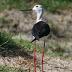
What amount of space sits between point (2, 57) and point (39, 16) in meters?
1.03

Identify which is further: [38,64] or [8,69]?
[38,64]

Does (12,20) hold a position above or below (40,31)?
below

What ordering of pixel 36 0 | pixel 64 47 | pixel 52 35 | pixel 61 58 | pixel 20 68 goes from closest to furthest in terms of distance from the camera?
pixel 20 68, pixel 61 58, pixel 64 47, pixel 52 35, pixel 36 0

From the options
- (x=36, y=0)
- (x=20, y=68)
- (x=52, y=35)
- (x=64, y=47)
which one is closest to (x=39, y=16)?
(x=20, y=68)

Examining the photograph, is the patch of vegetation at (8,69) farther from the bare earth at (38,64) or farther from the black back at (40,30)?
the black back at (40,30)

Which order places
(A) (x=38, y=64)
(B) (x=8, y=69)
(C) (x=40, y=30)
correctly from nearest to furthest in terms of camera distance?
(C) (x=40, y=30) < (B) (x=8, y=69) < (A) (x=38, y=64)

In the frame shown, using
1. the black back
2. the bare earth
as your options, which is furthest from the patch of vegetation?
the black back

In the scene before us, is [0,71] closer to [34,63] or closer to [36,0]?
[34,63]

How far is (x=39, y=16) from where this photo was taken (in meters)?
6.89

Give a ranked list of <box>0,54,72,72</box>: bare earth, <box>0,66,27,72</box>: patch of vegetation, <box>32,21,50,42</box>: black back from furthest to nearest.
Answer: <box>0,54,72,72</box>: bare earth, <box>0,66,27,72</box>: patch of vegetation, <box>32,21,50,42</box>: black back

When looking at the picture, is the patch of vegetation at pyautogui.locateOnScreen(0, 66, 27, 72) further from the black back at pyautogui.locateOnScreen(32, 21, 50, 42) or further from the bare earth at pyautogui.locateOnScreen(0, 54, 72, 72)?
the black back at pyautogui.locateOnScreen(32, 21, 50, 42)

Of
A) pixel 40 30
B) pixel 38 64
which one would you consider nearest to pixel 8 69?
pixel 38 64

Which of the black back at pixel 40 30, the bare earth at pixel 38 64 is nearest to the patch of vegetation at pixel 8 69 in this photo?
the bare earth at pixel 38 64

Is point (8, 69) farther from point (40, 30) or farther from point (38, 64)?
point (40, 30)
